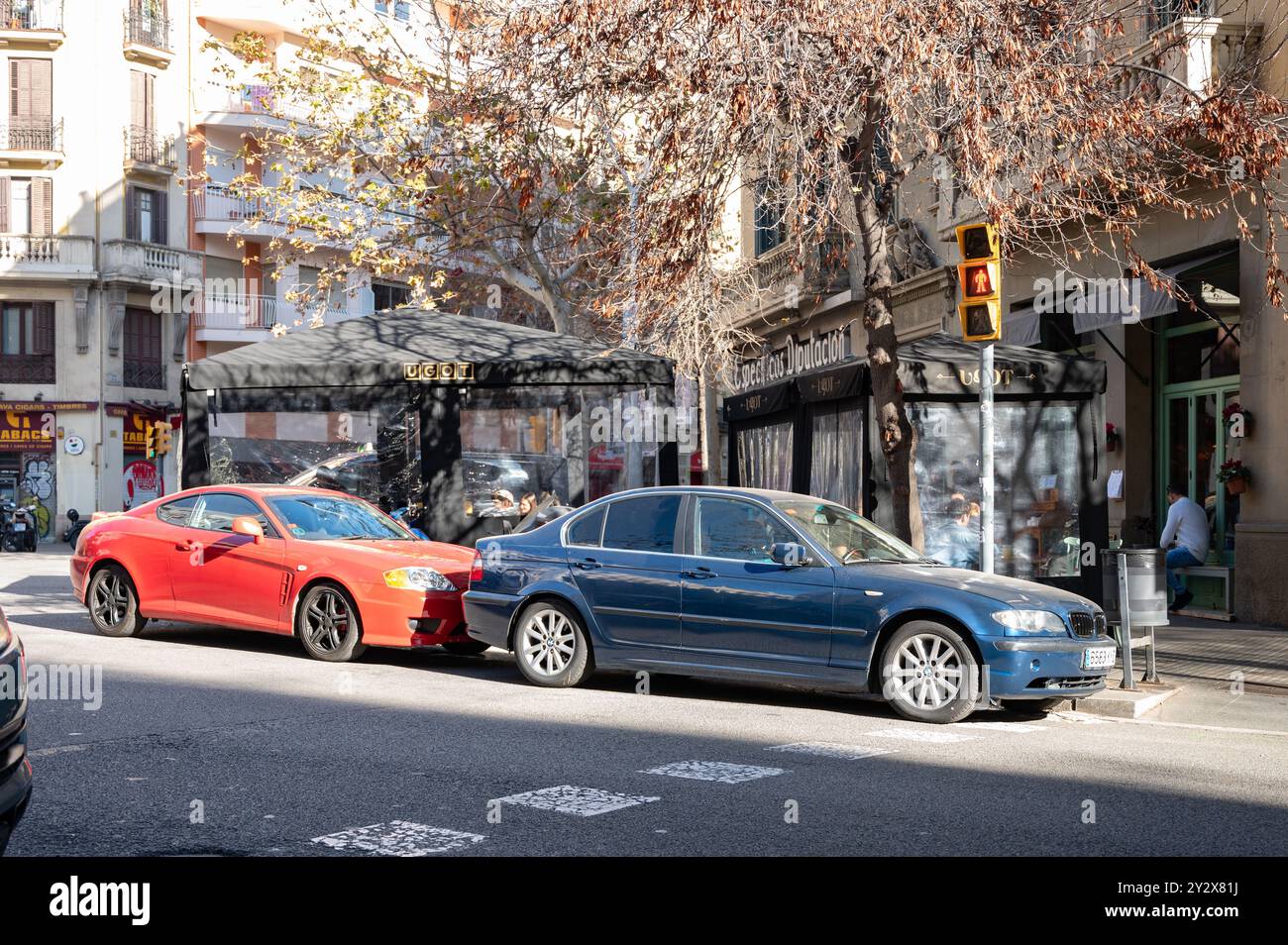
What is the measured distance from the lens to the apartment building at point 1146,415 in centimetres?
1494

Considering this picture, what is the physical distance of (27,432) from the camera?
4219 cm

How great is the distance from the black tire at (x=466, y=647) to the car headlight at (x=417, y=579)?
0.49m

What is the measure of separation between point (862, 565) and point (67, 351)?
123 ft

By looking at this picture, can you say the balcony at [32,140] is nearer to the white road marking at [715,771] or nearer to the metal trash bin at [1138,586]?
the metal trash bin at [1138,586]

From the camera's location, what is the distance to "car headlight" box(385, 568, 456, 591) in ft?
39.1

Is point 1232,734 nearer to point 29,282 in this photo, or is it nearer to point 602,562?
point 602,562

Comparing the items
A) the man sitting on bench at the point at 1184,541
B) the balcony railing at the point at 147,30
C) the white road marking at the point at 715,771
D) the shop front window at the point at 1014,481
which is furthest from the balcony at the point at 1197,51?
the balcony railing at the point at 147,30

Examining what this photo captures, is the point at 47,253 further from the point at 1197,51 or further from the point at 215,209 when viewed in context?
the point at 1197,51

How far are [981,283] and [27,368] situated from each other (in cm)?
3716

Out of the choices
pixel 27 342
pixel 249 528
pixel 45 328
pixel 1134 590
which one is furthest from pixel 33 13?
pixel 1134 590

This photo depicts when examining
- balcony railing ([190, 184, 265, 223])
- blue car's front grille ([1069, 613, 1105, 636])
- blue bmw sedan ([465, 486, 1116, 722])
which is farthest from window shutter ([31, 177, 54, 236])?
blue car's front grille ([1069, 613, 1105, 636])
